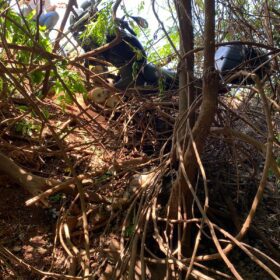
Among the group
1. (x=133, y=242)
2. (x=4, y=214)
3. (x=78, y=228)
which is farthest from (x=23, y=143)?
(x=133, y=242)

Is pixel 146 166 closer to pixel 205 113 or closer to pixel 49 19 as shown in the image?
pixel 205 113

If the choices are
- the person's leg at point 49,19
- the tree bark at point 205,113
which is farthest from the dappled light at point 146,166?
the person's leg at point 49,19

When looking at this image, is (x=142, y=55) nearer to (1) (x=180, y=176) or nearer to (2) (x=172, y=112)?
(2) (x=172, y=112)

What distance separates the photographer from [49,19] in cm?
379

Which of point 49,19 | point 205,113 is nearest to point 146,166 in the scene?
point 205,113

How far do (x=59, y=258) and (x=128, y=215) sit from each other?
1.58 ft

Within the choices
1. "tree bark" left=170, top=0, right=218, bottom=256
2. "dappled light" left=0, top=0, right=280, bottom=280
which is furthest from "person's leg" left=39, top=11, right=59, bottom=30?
"tree bark" left=170, top=0, right=218, bottom=256

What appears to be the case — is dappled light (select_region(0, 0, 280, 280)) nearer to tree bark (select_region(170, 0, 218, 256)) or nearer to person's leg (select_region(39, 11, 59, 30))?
tree bark (select_region(170, 0, 218, 256))

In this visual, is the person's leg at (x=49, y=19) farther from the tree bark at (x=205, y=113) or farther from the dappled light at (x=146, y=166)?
the tree bark at (x=205, y=113)

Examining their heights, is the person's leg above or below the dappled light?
Result: above

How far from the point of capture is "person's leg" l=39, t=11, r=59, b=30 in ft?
12.3

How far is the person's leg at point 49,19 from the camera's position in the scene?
376 centimetres

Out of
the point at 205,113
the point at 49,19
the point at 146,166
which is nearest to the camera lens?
the point at 205,113

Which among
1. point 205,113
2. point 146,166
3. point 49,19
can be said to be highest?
point 49,19
